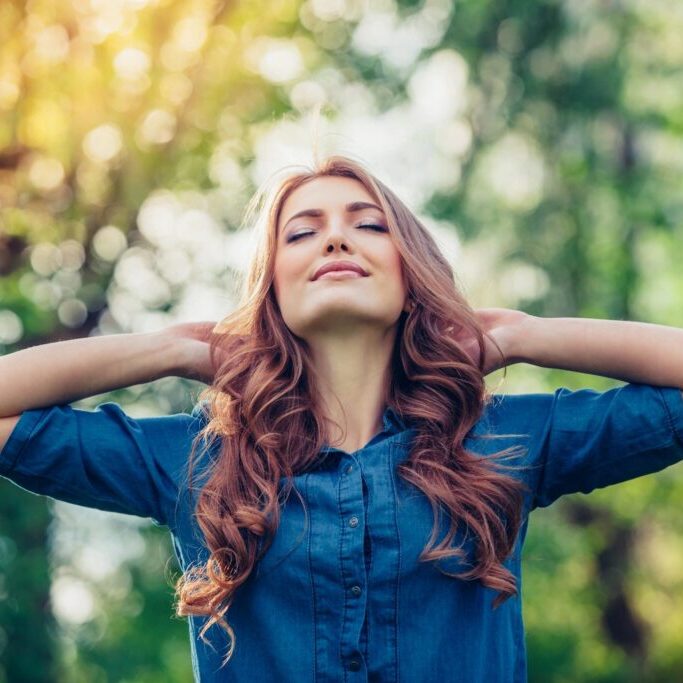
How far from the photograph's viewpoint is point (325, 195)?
8.96 ft

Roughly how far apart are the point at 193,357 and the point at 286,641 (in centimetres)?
73

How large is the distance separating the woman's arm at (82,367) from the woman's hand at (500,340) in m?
0.72

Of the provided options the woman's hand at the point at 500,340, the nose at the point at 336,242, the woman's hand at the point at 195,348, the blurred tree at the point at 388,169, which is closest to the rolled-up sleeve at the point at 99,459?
the woman's hand at the point at 195,348

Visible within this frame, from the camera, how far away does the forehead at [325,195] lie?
8.88 ft

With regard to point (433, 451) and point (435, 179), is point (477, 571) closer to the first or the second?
point (433, 451)

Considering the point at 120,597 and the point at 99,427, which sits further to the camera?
the point at 120,597

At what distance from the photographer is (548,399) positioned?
2.56m

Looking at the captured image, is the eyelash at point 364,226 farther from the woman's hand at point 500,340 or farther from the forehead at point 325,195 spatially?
the woman's hand at point 500,340

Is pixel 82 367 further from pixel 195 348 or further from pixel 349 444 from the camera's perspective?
pixel 349 444

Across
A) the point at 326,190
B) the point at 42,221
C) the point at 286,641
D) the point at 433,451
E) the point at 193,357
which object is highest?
the point at 42,221

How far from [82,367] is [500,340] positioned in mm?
→ 1021

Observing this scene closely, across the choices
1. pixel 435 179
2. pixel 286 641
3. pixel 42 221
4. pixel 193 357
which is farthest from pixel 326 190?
pixel 435 179

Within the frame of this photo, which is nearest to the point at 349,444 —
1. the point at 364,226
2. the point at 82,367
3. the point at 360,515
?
the point at 360,515

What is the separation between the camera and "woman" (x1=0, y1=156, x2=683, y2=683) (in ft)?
7.59
